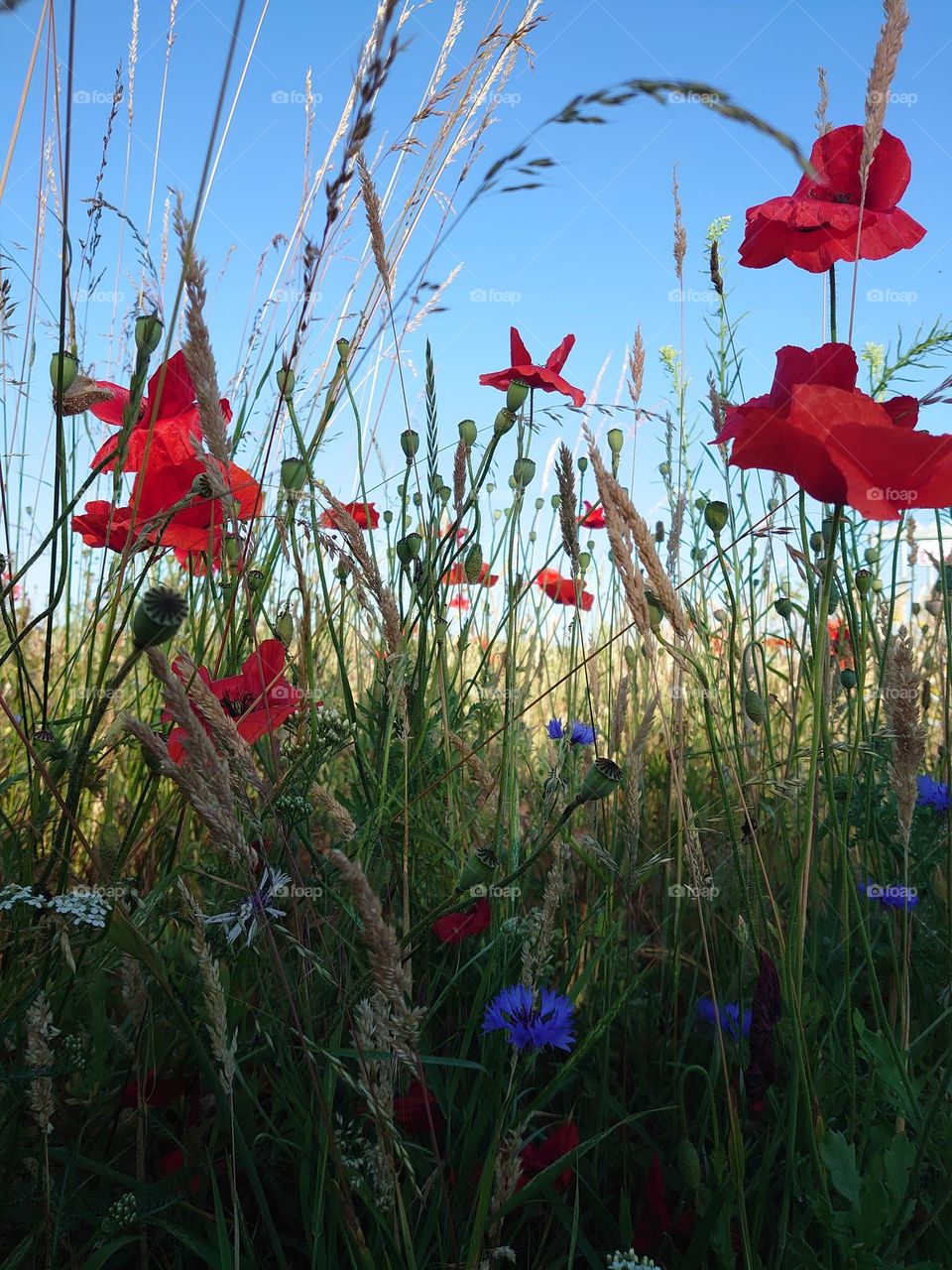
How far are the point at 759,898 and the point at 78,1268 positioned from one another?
692mm

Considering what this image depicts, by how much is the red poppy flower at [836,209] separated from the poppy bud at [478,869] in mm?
782

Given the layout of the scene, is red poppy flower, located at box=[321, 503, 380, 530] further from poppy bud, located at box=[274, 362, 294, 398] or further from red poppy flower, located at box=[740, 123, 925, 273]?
red poppy flower, located at box=[740, 123, 925, 273]

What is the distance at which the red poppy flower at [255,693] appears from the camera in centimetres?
99

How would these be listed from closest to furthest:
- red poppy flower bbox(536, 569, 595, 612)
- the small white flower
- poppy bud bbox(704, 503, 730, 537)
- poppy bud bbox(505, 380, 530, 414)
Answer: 1. the small white flower
2. poppy bud bbox(704, 503, 730, 537)
3. poppy bud bbox(505, 380, 530, 414)
4. red poppy flower bbox(536, 569, 595, 612)

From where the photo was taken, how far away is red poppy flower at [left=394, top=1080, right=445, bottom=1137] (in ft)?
3.05

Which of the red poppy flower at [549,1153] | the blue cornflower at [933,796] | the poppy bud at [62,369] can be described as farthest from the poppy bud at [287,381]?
the blue cornflower at [933,796]

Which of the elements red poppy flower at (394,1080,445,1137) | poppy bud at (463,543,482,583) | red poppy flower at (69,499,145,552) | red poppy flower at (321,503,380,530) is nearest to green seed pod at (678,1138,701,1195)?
red poppy flower at (394,1080,445,1137)

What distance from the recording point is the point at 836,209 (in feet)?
3.29

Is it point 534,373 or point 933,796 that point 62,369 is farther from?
point 933,796

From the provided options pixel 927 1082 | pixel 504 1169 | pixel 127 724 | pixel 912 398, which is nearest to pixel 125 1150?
pixel 504 1169


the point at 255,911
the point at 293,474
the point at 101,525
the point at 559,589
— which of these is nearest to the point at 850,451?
the point at 255,911

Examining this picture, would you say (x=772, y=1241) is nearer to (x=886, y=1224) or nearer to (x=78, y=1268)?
(x=886, y=1224)

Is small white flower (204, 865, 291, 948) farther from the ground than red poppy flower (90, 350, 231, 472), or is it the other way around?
red poppy flower (90, 350, 231, 472)

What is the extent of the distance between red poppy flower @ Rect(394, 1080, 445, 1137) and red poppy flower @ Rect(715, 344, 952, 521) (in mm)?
705
